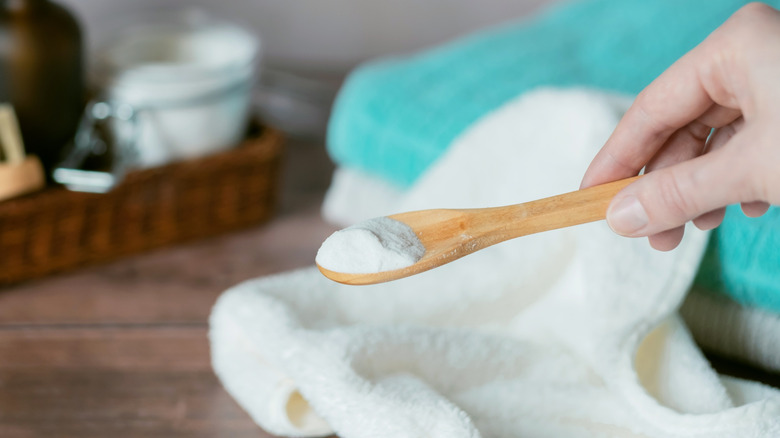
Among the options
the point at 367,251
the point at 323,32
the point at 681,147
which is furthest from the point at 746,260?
the point at 323,32

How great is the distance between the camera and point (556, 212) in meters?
0.32

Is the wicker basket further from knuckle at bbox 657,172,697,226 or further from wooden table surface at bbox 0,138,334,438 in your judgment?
knuckle at bbox 657,172,697,226

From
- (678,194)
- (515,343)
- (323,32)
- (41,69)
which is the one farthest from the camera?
(323,32)

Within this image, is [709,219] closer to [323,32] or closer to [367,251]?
[367,251]

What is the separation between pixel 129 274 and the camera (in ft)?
1.85

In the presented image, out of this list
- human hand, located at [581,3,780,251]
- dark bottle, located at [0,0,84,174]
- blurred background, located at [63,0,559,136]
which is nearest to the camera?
human hand, located at [581,3,780,251]

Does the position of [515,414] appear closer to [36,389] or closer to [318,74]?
[36,389]

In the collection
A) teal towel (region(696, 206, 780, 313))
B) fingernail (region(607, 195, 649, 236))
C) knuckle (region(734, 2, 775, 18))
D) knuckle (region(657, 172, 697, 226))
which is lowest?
teal towel (region(696, 206, 780, 313))

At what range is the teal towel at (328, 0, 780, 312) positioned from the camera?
54cm

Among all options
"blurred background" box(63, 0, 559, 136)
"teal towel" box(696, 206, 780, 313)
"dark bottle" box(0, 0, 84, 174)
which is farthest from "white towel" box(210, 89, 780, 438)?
"blurred background" box(63, 0, 559, 136)

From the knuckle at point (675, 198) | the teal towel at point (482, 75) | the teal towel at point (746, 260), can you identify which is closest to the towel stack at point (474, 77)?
the teal towel at point (482, 75)

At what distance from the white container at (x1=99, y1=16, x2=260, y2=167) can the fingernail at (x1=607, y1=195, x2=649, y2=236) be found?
1.21 feet

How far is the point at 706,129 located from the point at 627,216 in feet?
0.33

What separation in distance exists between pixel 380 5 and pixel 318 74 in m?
0.11
